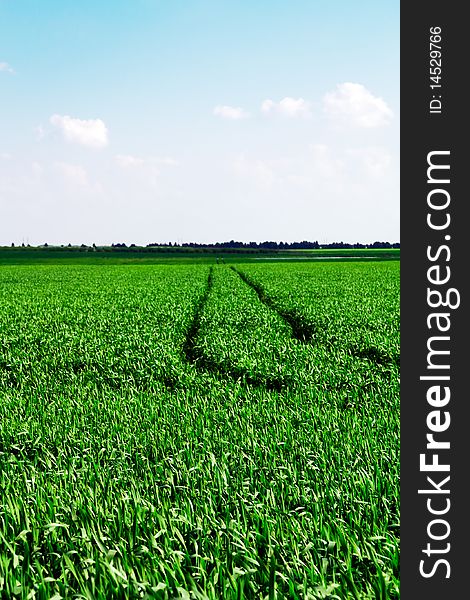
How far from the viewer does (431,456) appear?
2.82 metres

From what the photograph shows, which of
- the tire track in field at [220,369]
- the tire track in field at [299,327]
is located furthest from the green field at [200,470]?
the tire track in field at [299,327]

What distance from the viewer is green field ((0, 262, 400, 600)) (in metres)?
3.51

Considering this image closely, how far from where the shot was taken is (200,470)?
550 cm

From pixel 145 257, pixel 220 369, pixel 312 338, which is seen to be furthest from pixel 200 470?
pixel 145 257

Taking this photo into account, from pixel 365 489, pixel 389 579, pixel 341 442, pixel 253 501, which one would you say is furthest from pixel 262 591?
pixel 341 442

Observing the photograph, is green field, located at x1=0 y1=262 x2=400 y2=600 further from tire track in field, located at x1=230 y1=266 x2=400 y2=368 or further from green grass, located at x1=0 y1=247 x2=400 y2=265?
green grass, located at x1=0 y1=247 x2=400 y2=265

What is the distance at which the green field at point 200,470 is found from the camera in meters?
3.51

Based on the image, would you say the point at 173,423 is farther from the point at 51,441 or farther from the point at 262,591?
the point at 262,591

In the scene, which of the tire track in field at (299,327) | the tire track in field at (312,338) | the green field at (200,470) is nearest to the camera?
the green field at (200,470)

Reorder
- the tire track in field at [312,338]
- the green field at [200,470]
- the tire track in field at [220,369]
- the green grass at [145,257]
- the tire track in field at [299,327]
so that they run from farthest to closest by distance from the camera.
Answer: the green grass at [145,257]
the tire track in field at [299,327]
the tire track in field at [312,338]
the tire track in field at [220,369]
the green field at [200,470]

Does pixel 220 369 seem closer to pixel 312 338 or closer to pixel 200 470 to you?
pixel 312 338

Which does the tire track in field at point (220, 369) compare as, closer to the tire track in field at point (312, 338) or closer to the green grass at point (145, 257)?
the tire track in field at point (312, 338)

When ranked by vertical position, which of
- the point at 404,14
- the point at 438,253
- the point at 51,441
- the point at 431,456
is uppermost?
the point at 404,14

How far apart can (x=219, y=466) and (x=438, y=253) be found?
145 inches
